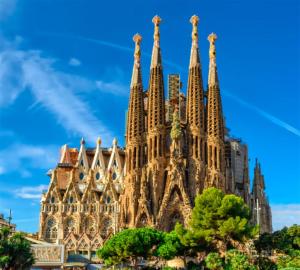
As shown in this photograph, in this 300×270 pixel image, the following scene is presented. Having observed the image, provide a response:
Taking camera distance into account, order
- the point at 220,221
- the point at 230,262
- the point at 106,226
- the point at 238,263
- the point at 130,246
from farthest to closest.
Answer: the point at 106,226
the point at 220,221
the point at 130,246
the point at 230,262
the point at 238,263

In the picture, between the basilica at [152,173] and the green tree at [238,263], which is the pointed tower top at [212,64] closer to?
the basilica at [152,173]

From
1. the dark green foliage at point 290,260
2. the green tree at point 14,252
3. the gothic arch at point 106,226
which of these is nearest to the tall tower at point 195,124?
the gothic arch at point 106,226

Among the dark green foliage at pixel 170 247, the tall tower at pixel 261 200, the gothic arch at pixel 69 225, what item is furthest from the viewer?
the tall tower at pixel 261 200

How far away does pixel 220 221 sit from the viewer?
42094mm

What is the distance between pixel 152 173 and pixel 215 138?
832cm

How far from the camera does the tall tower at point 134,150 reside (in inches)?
2286

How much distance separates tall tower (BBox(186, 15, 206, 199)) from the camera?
5828 cm

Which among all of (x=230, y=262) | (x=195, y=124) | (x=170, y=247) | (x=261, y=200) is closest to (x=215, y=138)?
(x=195, y=124)

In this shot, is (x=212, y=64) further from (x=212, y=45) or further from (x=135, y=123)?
(x=135, y=123)

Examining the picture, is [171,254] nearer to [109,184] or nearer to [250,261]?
[250,261]

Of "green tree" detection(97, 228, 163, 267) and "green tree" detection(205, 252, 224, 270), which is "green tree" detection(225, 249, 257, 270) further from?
"green tree" detection(97, 228, 163, 267)

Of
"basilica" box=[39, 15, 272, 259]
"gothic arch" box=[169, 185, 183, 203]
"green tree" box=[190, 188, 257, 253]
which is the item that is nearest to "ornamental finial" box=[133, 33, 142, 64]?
"basilica" box=[39, 15, 272, 259]

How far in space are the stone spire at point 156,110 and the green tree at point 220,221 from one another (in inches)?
633

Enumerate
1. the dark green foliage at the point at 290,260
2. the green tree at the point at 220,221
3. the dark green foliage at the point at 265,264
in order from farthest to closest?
the green tree at the point at 220,221 < the dark green foliage at the point at 265,264 < the dark green foliage at the point at 290,260
